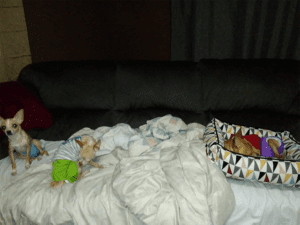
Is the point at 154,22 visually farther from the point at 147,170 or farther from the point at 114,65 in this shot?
the point at 147,170


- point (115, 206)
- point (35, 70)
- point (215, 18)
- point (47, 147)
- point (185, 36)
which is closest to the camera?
point (115, 206)

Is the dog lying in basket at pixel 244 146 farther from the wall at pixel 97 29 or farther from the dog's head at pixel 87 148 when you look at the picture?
the wall at pixel 97 29

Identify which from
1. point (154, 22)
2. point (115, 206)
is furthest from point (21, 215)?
point (154, 22)

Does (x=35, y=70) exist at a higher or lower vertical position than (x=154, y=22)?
lower

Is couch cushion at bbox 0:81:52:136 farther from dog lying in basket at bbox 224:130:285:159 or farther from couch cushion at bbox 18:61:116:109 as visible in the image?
dog lying in basket at bbox 224:130:285:159

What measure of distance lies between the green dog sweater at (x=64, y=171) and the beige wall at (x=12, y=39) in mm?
1302

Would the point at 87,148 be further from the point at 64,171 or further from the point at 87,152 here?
the point at 64,171

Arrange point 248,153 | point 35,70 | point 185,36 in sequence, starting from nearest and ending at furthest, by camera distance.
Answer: point 248,153, point 35,70, point 185,36

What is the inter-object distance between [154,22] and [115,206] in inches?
85.0

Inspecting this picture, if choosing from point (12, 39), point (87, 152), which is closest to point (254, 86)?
point (87, 152)

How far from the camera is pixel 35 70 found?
1758 millimetres

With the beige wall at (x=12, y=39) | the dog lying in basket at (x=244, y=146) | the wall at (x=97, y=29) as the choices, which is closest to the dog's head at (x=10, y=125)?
the beige wall at (x=12, y=39)

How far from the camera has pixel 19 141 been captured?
138 centimetres

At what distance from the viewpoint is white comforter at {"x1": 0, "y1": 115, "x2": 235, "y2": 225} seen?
1091mm
